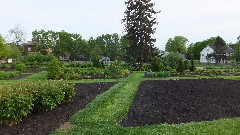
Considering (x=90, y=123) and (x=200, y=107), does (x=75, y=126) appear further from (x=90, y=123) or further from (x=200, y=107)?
(x=200, y=107)

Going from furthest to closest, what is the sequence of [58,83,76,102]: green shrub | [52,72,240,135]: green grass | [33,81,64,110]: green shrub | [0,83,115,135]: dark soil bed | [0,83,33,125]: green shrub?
1. [58,83,76,102]: green shrub
2. [33,81,64,110]: green shrub
3. [0,83,33,125]: green shrub
4. [0,83,115,135]: dark soil bed
5. [52,72,240,135]: green grass

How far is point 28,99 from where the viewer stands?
1045 centimetres

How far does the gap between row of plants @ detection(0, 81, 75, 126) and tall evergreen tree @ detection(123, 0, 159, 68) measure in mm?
29595

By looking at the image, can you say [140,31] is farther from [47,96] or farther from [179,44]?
[179,44]

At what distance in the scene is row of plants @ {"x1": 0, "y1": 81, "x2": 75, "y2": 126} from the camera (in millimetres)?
9859

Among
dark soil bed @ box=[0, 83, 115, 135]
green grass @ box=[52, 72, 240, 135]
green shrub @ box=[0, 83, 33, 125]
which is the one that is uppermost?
green shrub @ box=[0, 83, 33, 125]

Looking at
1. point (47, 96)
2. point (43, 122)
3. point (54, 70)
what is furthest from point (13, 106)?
point (54, 70)

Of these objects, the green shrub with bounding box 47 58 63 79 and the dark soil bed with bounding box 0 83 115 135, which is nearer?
the dark soil bed with bounding box 0 83 115 135

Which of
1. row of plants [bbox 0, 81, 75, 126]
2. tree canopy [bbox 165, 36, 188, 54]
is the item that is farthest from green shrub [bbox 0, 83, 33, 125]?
tree canopy [bbox 165, 36, 188, 54]

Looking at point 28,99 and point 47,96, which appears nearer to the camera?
point 28,99

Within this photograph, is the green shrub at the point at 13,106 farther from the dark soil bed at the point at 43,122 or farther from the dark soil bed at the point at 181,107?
the dark soil bed at the point at 181,107

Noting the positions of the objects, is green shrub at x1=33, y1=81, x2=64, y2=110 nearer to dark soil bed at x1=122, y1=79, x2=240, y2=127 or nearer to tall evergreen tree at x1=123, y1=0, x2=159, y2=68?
dark soil bed at x1=122, y1=79, x2=240, y2=127

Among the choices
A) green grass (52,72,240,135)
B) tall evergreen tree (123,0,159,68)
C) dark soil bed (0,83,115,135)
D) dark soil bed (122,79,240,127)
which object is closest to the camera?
green grass (52,72,240,135)

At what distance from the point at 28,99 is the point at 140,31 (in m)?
33.6
